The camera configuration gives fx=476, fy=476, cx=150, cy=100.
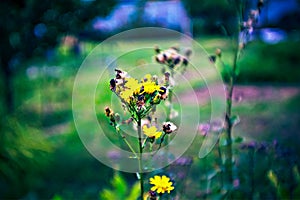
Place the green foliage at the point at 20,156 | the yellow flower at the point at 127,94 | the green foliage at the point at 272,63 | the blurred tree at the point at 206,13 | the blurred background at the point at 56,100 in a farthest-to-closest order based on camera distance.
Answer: the blurred tree at the point at 206,13 → the green foliage at the point at 272,63 → the blurred background at the point at 56,100 → the green foliage at the point at 20,156 → the yellow flower at the point at 127,94

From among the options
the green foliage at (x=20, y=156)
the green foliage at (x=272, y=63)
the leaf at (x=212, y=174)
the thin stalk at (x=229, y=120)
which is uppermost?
the thin stalk at (x=229, y=120)

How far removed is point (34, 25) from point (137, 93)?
231cm

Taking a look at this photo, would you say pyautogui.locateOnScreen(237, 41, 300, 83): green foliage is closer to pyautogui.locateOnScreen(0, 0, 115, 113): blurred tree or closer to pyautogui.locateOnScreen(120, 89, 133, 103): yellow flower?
pyautogui.locateOnScreen(0, 0, 115, 113): blurred tree

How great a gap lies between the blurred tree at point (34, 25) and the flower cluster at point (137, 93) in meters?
2.15

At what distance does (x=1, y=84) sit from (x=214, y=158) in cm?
195

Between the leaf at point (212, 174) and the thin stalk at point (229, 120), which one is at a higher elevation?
the thin stalk at point (229, 120)

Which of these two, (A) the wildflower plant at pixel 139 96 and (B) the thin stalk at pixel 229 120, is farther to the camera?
(B) the thin stalk at pixel 229 120

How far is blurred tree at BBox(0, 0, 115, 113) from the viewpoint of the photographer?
10.5 feet

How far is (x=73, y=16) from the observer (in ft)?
11.0

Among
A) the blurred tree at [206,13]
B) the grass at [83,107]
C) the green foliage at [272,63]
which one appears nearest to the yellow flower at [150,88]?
the grass at [83,107]

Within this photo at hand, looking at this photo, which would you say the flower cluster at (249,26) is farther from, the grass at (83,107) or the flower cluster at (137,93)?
the flower cluster at (137,93)

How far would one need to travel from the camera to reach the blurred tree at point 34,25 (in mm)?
3209

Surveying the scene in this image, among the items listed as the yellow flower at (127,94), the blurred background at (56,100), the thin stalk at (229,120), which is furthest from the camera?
the blurred background at (56,100)

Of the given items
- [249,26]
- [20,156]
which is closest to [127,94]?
[249,26]
